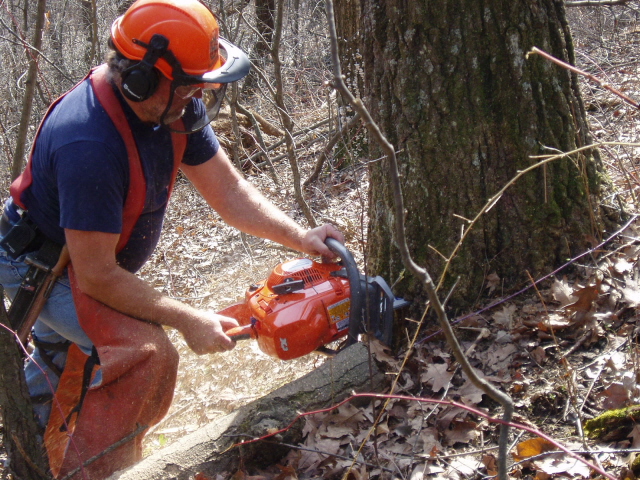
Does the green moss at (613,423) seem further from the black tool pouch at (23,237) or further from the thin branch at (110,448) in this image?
the black tool pouch at (23,237)

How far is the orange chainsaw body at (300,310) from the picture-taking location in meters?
2.83

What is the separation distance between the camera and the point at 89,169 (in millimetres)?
2396

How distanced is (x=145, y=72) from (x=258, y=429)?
1.62 metres

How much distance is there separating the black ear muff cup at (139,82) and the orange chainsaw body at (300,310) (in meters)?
1.10

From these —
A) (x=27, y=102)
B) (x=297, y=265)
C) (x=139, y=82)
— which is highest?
(x=27, y=102)

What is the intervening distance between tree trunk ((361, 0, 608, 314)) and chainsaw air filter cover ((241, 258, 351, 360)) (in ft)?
1.29

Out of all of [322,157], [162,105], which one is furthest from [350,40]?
[162,105]

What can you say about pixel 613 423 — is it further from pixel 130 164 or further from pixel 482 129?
pixel 130 164

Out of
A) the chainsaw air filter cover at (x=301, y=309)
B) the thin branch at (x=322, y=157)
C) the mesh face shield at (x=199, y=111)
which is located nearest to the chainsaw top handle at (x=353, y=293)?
the chainsaw air filter cover at (x=301, y=309)

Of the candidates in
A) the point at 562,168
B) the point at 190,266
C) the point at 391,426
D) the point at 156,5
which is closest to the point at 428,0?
the point at 562,168

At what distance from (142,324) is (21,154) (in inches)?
99.0

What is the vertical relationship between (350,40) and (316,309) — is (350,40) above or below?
above

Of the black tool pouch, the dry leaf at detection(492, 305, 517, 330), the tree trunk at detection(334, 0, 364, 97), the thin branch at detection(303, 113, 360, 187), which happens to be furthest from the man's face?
the tree trunk at detection(334, 0, 364, 97)

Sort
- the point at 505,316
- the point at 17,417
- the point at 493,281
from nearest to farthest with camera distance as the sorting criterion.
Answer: the point at 17,417 < the point at 505,316 < the point at 493,281
